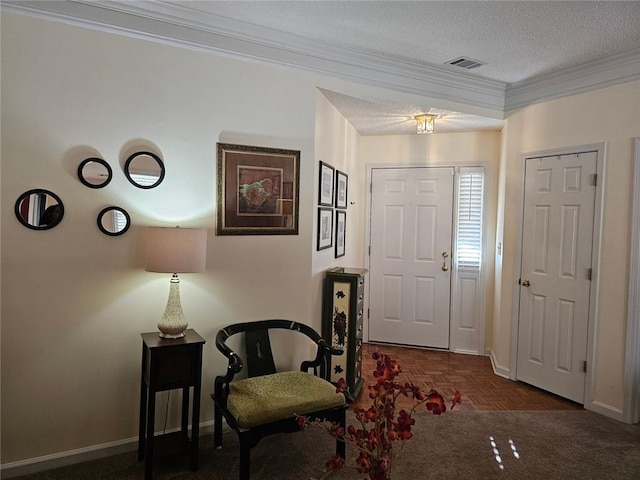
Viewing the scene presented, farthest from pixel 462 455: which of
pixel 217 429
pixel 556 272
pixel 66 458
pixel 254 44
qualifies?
pixel 254 44

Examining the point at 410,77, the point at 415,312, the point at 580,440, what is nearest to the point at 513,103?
the point at 410,77

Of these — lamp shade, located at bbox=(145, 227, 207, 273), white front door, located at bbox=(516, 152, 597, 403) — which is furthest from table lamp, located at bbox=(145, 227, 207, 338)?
white front door, located at bbox=(516, 152, 597, 403)

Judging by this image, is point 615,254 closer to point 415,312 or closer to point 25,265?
point 415,312

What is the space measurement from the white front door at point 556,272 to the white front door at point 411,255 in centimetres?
106

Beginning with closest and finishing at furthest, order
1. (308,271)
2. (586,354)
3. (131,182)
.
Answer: (131,182) → (308,271) → (586,354)

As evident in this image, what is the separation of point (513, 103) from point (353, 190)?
176 centimetres

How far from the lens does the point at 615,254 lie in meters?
3.35

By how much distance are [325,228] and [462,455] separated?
1871mm

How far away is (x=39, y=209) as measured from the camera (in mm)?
2416

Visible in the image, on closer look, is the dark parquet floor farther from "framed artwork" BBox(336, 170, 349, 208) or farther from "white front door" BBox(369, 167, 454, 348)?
"framed artwork" BBox(336, 170, 349, 208)

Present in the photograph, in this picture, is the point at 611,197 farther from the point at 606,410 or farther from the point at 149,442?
the point at 149,442

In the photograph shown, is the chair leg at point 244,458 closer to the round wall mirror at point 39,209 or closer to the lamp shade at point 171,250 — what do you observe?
the lamp shade at point 171,250

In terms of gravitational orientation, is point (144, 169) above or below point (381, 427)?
above

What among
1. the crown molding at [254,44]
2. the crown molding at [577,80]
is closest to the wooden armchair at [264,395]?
the crown molding at [254,44]
